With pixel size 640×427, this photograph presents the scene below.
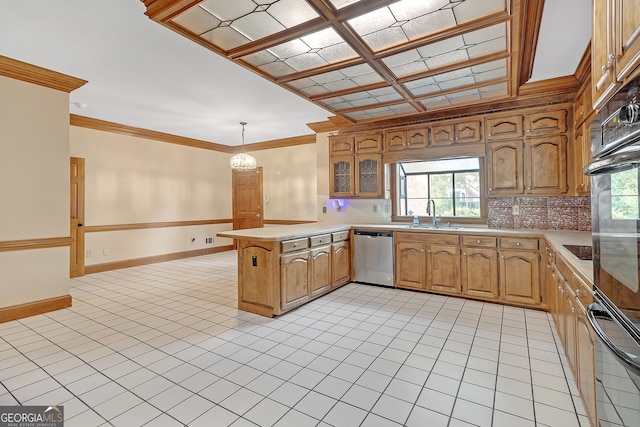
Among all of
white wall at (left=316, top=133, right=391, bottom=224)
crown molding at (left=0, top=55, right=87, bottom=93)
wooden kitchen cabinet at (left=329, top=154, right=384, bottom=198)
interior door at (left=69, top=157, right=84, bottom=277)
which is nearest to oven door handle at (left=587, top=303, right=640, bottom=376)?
wooden kitchen cabinet at (left=329, top=154, right=384, bottom=198)

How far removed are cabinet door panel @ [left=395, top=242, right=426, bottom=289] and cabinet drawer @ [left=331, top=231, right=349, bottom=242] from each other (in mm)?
746

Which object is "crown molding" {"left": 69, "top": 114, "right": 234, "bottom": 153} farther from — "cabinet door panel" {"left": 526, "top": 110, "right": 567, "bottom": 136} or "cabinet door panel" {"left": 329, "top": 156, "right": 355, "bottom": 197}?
"cabinet door panel" {"left": 526, "top": 110, "right": 567, "bottom": 136}

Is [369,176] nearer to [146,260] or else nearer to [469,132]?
[469,132]

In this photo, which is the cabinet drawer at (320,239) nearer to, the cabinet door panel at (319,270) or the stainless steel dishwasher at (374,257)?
the cabinet door panel at (319,270)

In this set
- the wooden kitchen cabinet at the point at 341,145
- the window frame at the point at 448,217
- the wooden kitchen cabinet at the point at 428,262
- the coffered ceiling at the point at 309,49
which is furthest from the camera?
the wooden kitchen cabinet at the point at 341,145

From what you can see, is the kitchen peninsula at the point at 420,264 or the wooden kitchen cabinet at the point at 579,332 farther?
the kitchen peninsula at the point at 420,264

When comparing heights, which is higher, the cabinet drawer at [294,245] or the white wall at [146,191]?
the white wall at [146,191]

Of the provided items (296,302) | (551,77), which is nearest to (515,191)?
(551,77)

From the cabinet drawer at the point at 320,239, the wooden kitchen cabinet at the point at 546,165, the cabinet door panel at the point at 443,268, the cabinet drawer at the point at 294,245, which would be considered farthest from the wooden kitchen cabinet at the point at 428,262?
the cabinet drawer at the point at 294,245

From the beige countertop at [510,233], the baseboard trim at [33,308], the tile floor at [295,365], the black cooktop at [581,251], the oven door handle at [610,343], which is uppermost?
the beige countertop at [510,233]

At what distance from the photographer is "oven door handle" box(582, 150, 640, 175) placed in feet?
3.09

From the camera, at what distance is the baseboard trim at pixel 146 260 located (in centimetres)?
541

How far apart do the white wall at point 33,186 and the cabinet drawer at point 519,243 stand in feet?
16.9

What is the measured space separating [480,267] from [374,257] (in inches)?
53.8
